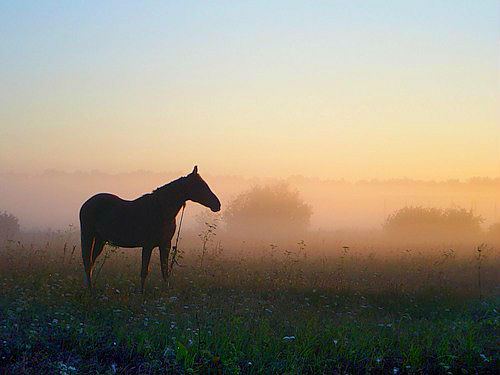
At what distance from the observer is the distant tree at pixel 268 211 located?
172ft

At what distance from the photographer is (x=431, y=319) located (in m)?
11.6

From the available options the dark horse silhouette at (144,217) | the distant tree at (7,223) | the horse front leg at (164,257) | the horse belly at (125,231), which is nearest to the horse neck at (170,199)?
the dark horse silhouette at (144,217)

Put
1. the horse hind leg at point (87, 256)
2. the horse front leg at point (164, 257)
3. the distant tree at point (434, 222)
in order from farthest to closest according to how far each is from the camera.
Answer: the distant tree at point (434, 222), the horse front leg at point (164, 257), the horse hind leg at point (87, 256)

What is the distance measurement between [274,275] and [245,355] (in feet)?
21.7

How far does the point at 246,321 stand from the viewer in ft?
31.5

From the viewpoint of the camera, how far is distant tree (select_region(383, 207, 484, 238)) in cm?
5050

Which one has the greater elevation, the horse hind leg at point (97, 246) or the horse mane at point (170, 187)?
the horse mane at point (170, 187)

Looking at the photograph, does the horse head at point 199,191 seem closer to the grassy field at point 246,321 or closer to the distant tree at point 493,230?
the grassy field at point 246,321

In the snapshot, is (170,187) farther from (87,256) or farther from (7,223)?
(7,223)

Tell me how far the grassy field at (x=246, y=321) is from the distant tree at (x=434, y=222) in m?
36.0

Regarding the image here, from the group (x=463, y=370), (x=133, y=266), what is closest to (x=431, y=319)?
(x=463, y=370)

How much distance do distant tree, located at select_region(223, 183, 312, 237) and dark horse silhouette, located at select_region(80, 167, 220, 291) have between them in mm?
37991

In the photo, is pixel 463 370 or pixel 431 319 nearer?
pixel 463 370

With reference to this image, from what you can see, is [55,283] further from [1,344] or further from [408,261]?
[408,261]
